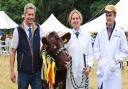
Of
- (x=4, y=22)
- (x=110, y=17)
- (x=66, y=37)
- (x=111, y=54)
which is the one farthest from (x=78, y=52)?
(x=4, y=22)

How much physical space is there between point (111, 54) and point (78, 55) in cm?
56

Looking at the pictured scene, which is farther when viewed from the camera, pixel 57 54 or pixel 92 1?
pixel 92 1

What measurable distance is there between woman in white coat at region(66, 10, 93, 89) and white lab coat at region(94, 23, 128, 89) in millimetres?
256

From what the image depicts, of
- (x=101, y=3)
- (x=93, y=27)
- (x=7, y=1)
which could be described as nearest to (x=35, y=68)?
(x=93, y=27)

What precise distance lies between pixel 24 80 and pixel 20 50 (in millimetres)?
457

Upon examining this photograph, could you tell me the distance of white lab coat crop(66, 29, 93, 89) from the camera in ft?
23.8

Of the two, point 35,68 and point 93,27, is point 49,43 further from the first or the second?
point 93,27

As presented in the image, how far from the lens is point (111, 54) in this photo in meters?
7.45

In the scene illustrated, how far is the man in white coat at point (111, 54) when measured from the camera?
7.44 meters

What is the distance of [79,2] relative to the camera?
5406 cm

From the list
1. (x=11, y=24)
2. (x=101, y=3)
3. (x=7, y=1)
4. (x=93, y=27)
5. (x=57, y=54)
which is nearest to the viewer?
(x=57, y=54)

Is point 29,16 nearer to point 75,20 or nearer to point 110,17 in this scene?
point 75,20

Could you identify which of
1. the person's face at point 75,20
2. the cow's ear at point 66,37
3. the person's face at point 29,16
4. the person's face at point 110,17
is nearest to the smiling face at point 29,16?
the person's face at point 29,16

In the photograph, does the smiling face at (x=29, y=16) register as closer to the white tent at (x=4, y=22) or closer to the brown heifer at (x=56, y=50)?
the brown heifer at (x=56, y=50)
